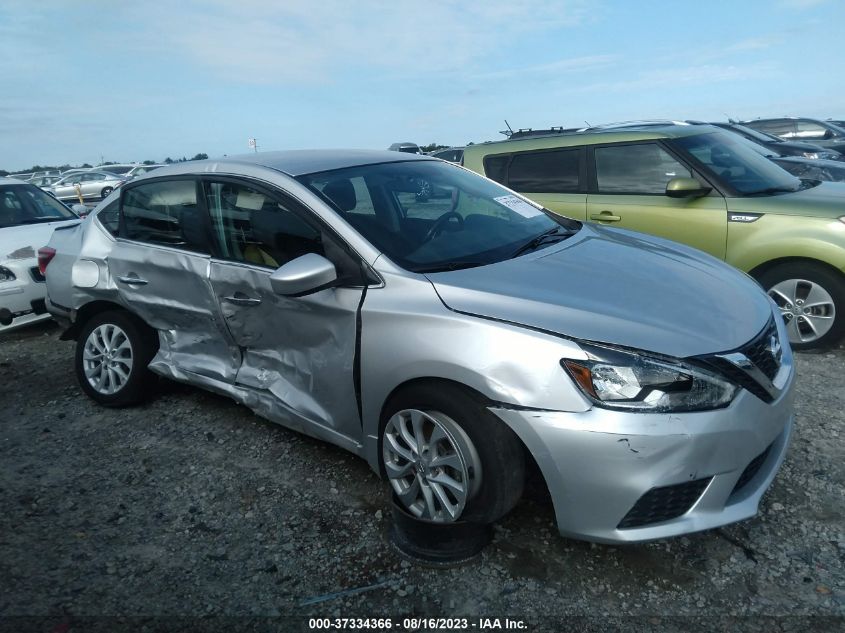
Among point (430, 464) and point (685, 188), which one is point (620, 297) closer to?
point (430, 464)

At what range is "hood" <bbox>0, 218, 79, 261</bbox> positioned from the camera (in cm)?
616

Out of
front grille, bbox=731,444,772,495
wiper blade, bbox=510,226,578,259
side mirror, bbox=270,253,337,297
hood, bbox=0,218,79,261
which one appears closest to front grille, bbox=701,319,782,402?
front grille, bbox=731,444,772,495

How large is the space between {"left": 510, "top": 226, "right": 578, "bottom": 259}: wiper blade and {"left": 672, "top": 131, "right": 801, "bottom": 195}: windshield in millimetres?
2217

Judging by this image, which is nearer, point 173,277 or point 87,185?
point 173,277

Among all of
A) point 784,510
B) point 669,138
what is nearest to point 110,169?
point 669,138

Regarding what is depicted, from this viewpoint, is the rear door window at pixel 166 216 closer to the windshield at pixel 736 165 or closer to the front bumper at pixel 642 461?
the front bumper at pixel 642 461

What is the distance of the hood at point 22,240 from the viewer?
20.2 ft

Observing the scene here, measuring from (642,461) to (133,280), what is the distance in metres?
3.13

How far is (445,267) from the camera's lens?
9.34 feet

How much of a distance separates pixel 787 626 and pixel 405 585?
1.32 metres

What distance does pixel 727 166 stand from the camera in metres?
5.22

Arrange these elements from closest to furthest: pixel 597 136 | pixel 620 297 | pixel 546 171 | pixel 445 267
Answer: pixel 620 297 → pixel 445 267 → pixel 597 136 → pixel 546 171

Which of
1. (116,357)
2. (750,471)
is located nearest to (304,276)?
(750,471)

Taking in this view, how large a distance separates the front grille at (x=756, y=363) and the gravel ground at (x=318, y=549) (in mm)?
689
